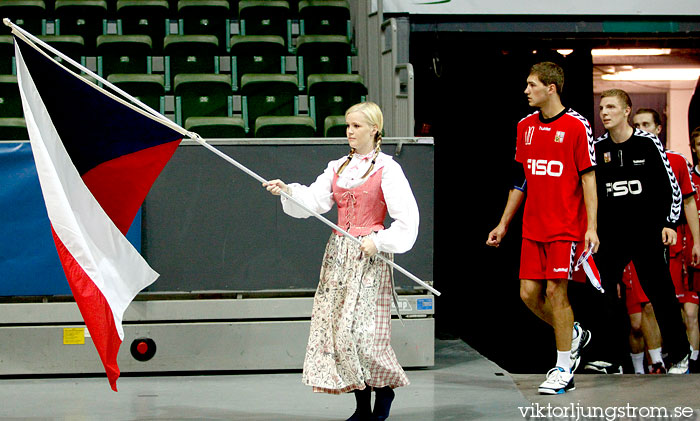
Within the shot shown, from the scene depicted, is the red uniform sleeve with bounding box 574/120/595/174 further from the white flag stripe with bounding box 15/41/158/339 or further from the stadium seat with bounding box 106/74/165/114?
the stadium seat with bounding box 106/74/165/114

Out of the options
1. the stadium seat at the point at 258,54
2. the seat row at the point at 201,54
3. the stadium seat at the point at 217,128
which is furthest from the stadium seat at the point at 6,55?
the stadium seat at the point at 217,128

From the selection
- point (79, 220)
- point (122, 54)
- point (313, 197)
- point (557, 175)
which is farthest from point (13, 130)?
point (557, 175)

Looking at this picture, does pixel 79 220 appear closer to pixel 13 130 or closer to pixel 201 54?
pixel 13 130

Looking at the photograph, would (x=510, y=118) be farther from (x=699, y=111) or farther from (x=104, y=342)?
(x=104, y=342)

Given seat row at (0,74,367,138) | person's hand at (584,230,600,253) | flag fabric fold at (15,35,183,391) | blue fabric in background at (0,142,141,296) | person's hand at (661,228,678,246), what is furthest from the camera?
seat row at (0,74,367,138)

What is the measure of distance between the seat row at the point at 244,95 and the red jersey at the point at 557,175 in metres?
2.78

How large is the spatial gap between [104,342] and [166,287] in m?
1.82

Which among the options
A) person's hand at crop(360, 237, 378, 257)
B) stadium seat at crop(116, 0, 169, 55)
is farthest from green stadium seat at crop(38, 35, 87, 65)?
person's hand at crop(360, 237, 378, 257)

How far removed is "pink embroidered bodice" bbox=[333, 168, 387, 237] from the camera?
4637 mm

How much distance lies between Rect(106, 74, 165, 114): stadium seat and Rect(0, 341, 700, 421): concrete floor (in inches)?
120

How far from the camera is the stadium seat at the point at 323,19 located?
9.55 metres

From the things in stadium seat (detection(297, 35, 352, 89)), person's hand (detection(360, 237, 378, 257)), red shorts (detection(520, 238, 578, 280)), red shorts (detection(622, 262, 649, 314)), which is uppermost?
stadium seat (detection(297, 35, 352, 89))

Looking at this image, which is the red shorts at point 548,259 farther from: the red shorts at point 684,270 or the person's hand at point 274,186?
the red shorts at point 684,270

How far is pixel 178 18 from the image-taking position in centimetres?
963
